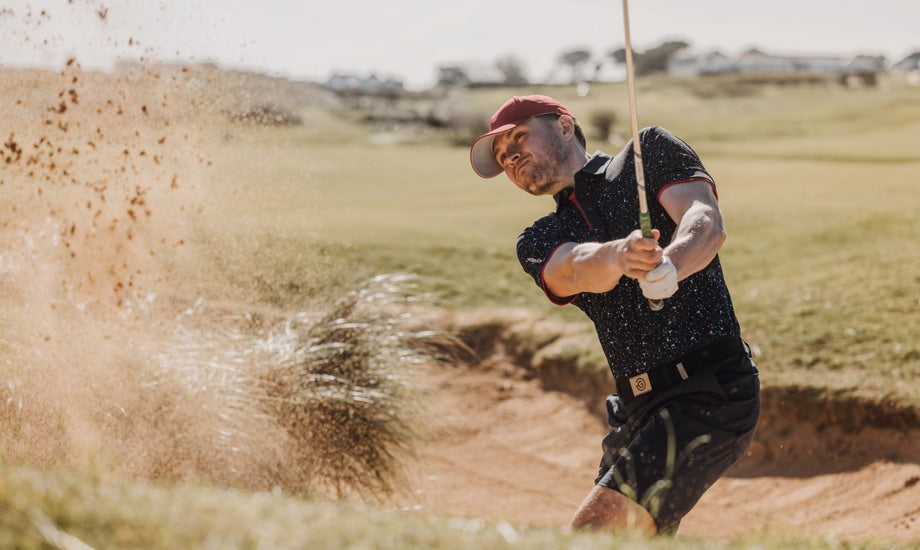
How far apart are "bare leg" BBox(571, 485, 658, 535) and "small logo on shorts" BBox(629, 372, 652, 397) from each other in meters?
0.46

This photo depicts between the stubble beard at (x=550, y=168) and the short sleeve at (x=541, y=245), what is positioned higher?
the stubble beard at (x=550, y=168)

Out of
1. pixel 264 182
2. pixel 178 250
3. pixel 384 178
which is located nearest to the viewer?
pixel 178 250

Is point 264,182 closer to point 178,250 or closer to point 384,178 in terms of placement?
point 178,250

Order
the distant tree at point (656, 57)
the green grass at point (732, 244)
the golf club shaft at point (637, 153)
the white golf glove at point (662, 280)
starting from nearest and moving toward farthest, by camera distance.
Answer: the white golf glove at point (662, 280) → the golf club shaft at point (637, 153) → the green grass at point (732, 244) → the distant tree at point (656, 57)

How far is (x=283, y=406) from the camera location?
6.96m

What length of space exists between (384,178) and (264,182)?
1878 cm

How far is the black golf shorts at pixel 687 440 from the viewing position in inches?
163

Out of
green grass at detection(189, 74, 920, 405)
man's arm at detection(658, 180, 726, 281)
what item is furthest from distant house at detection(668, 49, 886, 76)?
man's arm at detection(658, 180, 726, 281)

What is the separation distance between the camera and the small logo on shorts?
171 inches

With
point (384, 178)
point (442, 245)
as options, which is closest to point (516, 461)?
point (442, 245)

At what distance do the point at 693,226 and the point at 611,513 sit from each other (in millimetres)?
1201

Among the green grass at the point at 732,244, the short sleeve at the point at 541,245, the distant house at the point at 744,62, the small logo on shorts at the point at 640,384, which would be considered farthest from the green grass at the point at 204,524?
the distant house at the point at 744,62

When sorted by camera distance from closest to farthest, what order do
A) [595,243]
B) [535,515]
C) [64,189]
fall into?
[595,243] < [535,515] < [64,189]

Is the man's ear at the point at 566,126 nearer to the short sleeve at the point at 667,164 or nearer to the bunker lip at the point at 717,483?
the short sleeve at the point at 667,164
